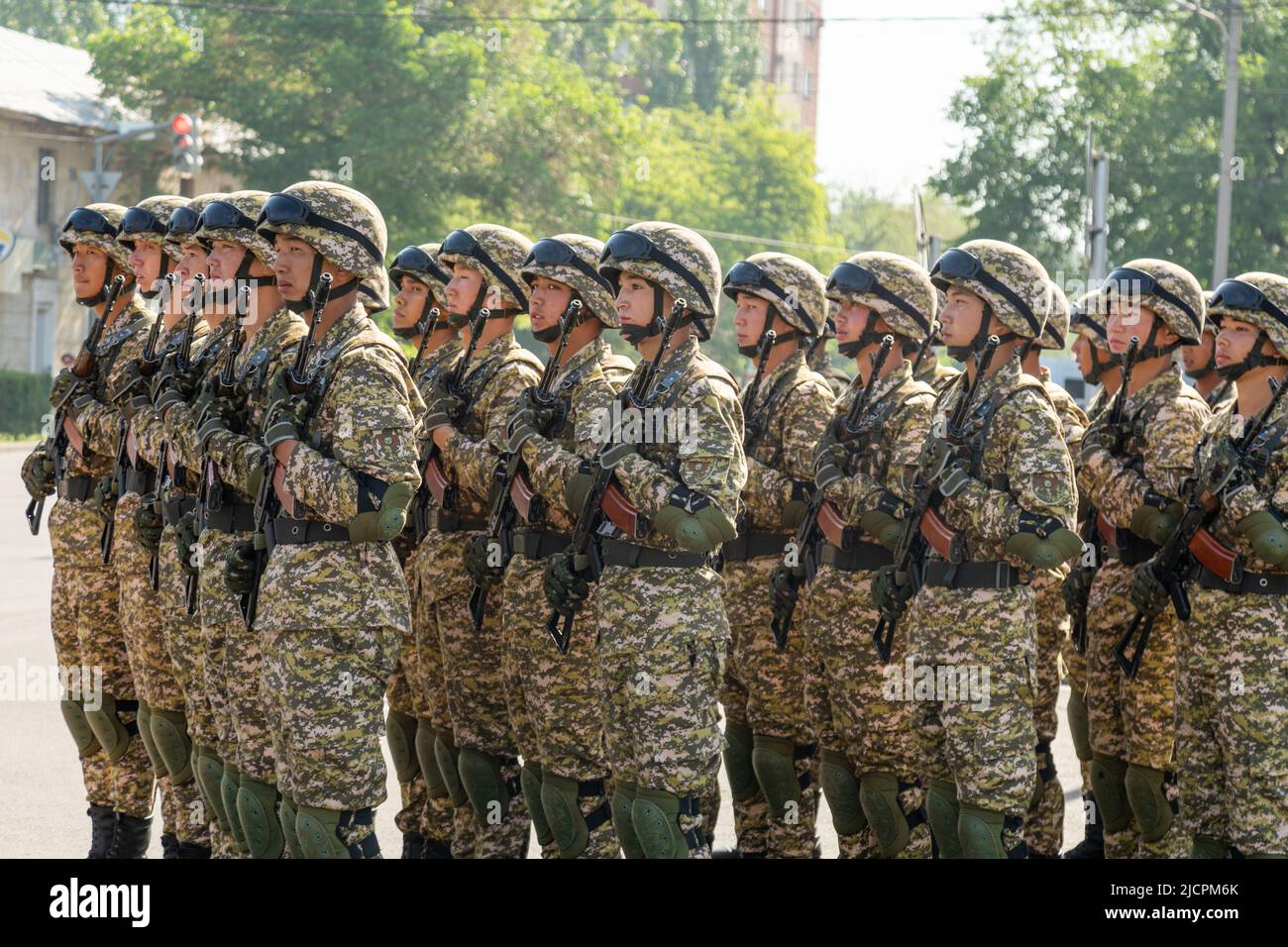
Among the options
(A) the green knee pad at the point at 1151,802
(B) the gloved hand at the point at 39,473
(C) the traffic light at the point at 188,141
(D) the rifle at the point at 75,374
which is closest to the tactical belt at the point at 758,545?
(A) the green knee pad at the point at 1151,802

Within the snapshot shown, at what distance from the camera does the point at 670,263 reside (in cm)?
611

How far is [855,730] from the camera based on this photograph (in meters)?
6.52

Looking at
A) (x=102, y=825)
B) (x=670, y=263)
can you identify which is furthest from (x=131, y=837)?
(x=670, y=263)

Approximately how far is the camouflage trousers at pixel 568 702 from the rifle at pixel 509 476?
24cm

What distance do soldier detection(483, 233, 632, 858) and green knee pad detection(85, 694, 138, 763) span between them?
1.74 meters

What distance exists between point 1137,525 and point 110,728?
421 cm

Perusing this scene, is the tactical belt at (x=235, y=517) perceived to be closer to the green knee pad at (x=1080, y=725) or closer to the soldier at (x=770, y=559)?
the soldier at (x=770, y=559)

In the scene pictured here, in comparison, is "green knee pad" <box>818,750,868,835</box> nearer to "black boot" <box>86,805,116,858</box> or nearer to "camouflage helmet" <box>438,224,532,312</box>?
"camouflage helmet" <box>438,224,532,312</box>

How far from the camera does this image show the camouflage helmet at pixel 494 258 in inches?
288

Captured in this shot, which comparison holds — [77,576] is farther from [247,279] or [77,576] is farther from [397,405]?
[397,405]

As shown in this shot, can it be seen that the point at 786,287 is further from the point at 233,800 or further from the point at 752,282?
the point at 233,800

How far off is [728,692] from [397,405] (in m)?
2.50
